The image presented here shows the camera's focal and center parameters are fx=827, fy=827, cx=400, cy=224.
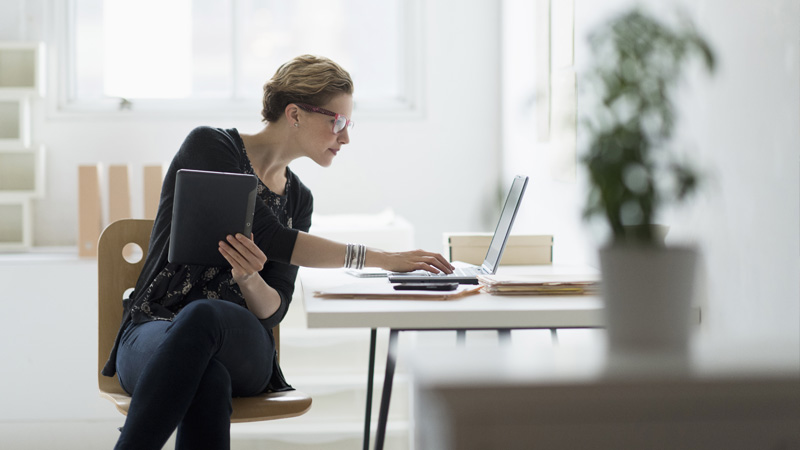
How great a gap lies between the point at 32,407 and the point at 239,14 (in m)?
1.90

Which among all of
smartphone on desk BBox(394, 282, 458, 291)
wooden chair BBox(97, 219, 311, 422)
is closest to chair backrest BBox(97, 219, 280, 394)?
wooden chair BBox(97, 219, 311, 422)

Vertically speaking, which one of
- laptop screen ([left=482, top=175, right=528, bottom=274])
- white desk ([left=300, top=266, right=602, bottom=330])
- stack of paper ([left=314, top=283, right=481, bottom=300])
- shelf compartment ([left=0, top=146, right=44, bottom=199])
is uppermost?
shelf compartment ([left=0, top=146, right=44, bottom=199])

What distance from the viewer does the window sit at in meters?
3.77

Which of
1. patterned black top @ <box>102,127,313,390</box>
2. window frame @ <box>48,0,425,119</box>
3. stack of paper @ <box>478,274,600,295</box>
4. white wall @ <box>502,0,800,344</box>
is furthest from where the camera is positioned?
window frame @ <box>48,0,425,119</box>

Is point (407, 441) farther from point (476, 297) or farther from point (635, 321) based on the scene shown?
point (635, 321)

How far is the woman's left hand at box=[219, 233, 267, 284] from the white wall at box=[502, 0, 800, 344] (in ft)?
2.12

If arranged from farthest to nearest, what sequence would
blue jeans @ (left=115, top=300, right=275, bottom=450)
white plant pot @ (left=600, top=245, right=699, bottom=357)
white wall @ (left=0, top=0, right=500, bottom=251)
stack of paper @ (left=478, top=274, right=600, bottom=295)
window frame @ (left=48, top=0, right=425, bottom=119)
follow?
white wall @ (left=0, top=0, right=500, bottom=251) → window frame @ (left=48, top=0, right=425, bottom=119) → stack of paper @ (left=478, top=274, right=600, bottom=295) → blue jeans @ (left=115, top=300, right=275, bottom=450) → white plant pot @ (left=600, top=245, right=699, bottom=357)

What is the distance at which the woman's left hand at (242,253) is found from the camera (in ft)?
5.47

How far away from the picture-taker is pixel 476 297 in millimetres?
1595

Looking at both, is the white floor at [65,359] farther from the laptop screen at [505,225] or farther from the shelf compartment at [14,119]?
the laptop screen at [505,225]

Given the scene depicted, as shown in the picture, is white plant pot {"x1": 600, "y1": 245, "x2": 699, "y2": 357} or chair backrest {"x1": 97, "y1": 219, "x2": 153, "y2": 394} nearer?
white plant pot {"x1": 600, "y1": 245, "x2": 699, "y2": 357}

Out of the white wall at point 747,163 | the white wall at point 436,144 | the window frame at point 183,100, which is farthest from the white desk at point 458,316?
the window frame at point 183,100

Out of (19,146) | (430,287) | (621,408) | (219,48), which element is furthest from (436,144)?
(621,408)

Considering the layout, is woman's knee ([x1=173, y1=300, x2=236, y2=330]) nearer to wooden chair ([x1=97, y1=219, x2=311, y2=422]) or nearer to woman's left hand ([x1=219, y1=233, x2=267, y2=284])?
woman's left hand ([x1=219, y1=233, x2=267, y2=284])
